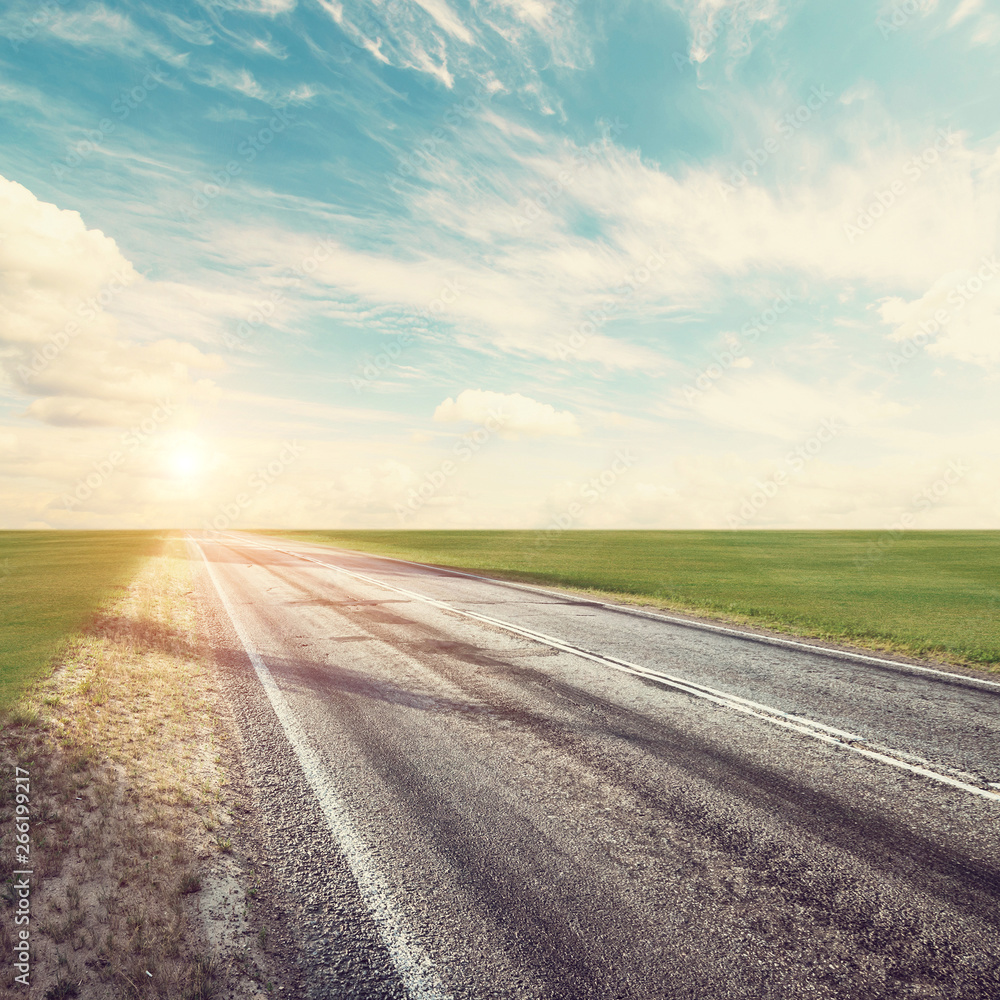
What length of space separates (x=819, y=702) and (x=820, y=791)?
9.13 feet

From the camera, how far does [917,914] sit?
3473 millimetres

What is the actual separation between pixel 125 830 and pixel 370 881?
6.93 feet

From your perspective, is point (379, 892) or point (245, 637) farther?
point (245, 637)

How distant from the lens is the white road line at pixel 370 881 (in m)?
3.04

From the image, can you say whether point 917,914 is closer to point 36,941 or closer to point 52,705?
point 36,941

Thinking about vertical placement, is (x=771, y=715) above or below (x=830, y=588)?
below

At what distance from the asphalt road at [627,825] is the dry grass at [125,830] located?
→ 424mm

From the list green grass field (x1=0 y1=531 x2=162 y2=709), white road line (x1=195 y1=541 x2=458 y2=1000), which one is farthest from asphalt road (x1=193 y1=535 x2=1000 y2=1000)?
green grass field (x1=0 y1=531 x2=162 y2=709)

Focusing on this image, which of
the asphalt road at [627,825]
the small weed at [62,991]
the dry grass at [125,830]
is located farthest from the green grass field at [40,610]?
the small weed at [62,991]

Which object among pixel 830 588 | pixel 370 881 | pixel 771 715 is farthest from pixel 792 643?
pixel 830 588

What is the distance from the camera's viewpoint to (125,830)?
14.6ft

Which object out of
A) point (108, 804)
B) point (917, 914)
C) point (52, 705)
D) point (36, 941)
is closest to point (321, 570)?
point (52, 705)

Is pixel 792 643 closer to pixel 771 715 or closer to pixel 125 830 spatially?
pixel 771 715

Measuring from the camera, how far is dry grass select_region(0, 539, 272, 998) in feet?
10.3
